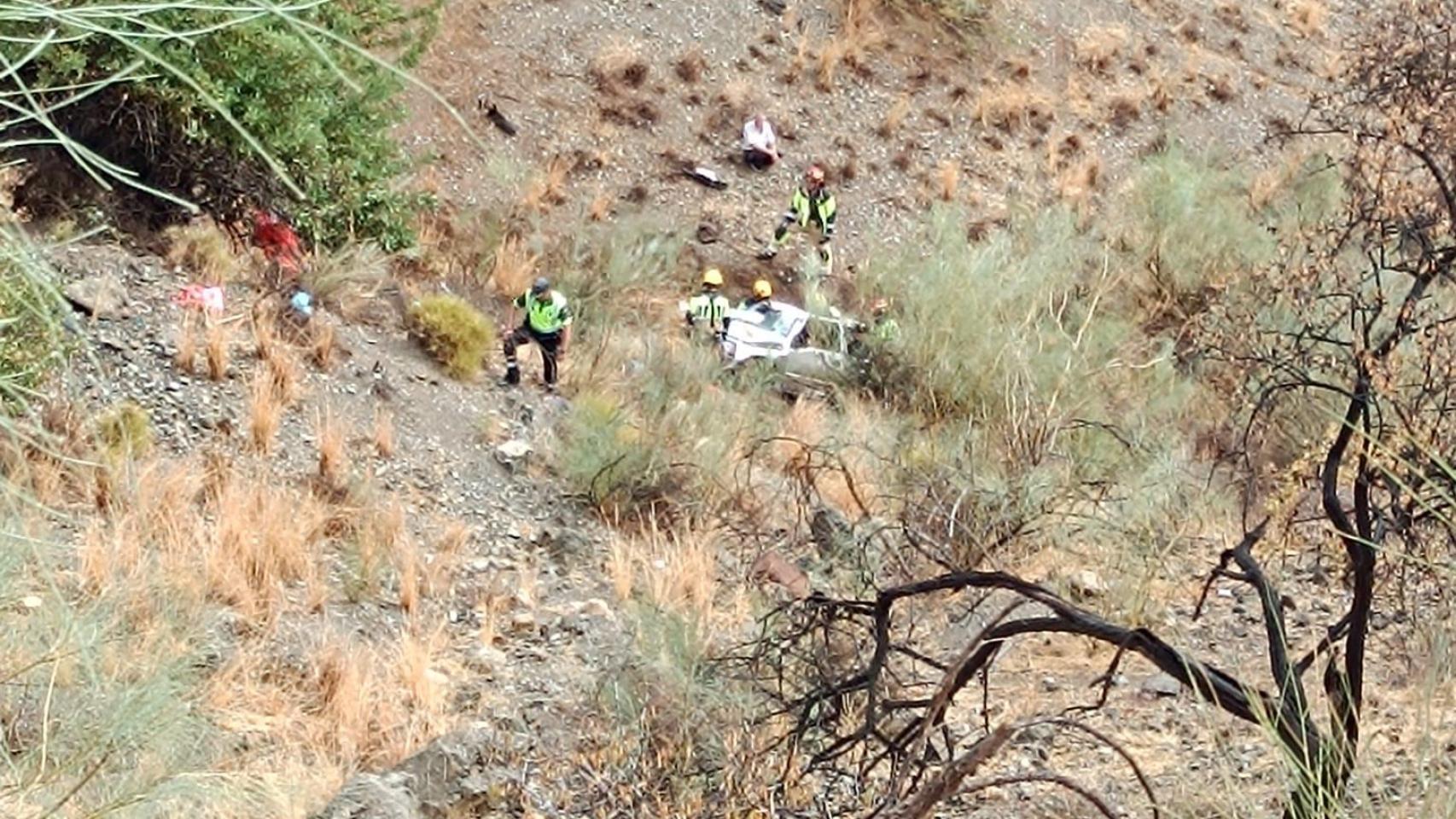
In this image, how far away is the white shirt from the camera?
20.4 meters

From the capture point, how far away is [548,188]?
1880 centimetres

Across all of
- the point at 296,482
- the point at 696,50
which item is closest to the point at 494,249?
the point at 696,50

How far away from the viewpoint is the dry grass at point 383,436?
9.98 meters

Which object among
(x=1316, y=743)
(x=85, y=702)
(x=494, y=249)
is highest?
(x=1316, y=743)

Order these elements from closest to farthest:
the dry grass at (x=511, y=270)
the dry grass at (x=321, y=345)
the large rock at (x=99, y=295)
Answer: the large rock at (x=99, y=295), the dry grass at (x=321, y=345), the dry grass at (x=511, y=270)

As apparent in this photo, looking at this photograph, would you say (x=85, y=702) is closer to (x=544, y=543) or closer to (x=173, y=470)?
(x=173, y=470)

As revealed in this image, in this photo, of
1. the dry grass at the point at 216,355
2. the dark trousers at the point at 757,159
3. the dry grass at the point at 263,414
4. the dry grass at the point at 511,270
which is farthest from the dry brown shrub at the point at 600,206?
the dry grass at the point at 263,414

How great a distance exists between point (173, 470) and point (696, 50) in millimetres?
14203

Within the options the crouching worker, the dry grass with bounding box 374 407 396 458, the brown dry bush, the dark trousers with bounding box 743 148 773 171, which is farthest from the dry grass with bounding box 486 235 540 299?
the dry grass with bounding box 374 407 396 458

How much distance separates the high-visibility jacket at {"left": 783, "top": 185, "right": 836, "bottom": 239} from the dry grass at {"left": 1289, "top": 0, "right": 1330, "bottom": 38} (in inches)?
470

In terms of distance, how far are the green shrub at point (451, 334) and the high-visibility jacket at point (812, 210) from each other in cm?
725

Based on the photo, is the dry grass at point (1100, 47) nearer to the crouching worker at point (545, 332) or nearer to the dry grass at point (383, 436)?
the crouching worker at point (545, 332)

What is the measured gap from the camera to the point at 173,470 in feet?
28.4

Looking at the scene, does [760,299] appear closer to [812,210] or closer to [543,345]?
[812,210]
